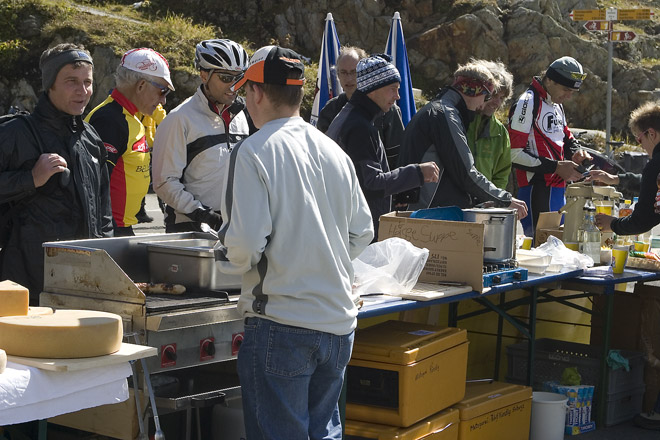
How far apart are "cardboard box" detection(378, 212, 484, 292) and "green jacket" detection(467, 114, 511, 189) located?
1792mm

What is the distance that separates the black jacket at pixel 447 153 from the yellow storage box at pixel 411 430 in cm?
152

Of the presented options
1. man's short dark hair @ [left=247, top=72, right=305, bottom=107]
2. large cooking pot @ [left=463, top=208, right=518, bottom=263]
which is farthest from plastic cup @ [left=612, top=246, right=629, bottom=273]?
man's short dark hair @ [left=247, top=72, right=305, bottom=107]

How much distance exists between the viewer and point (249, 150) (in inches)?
112

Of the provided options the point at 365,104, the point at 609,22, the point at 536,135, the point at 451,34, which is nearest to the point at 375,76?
the point at 365,104

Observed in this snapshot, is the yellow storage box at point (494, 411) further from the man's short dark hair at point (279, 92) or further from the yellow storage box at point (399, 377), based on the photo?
the man's short dark hair at point (279, 92)

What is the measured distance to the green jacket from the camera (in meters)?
6.07

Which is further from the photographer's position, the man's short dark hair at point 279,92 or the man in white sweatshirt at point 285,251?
the man's short dark hair at point 279,92

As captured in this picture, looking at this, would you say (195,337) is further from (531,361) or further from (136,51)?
(531,361)

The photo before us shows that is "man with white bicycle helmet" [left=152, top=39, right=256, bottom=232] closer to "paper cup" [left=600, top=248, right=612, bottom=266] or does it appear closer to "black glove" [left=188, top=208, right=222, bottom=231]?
"black glove" [left=188, top=208, right=222, bottom=231]

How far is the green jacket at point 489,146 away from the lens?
6074mm

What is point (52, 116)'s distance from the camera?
381 cm

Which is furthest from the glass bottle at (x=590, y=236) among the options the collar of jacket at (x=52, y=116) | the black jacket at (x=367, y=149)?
the collar of jacket at (x=52, y=116)

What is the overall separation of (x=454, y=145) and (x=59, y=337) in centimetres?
298

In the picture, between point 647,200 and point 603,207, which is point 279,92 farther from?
point 603,207
